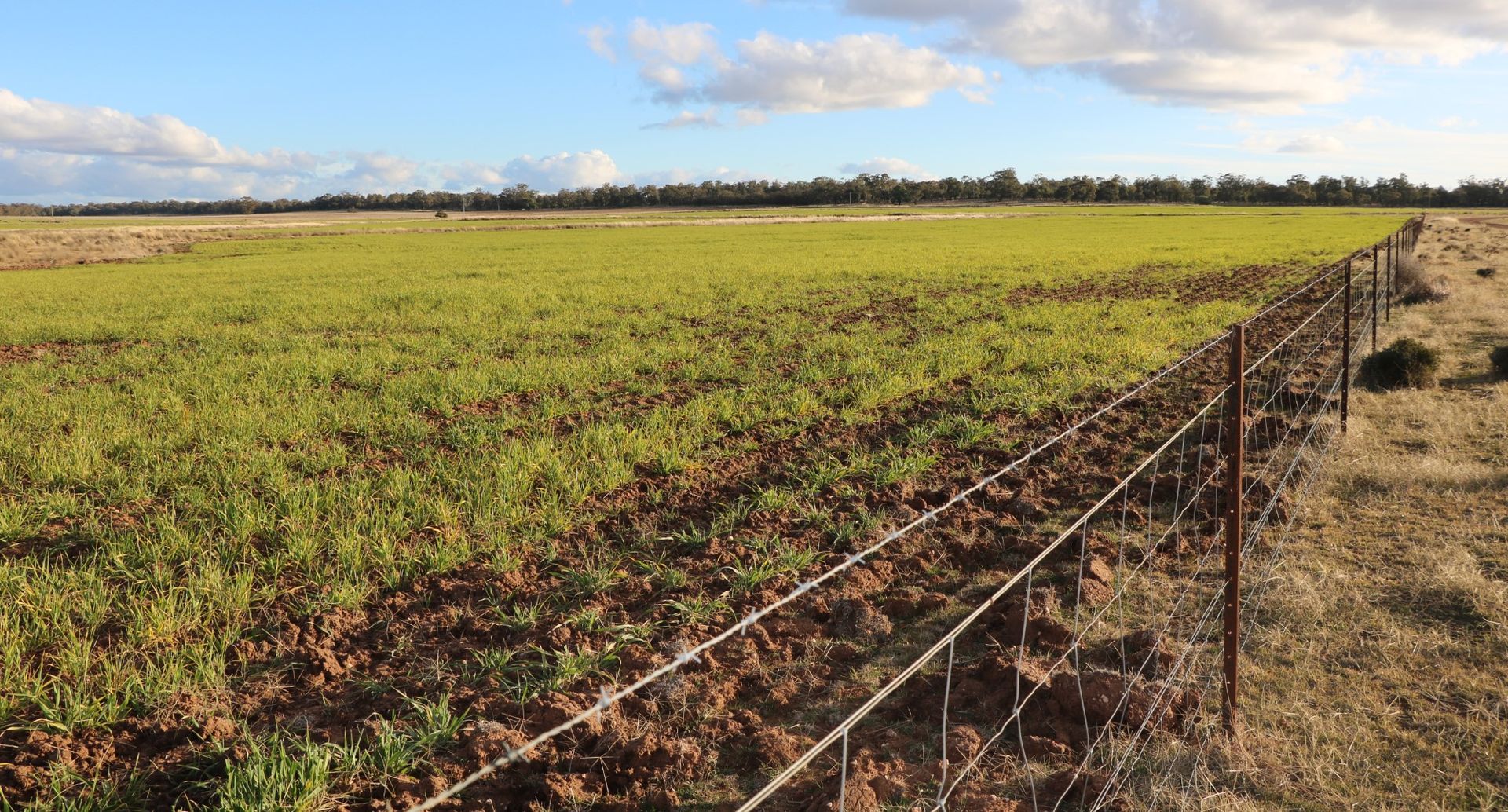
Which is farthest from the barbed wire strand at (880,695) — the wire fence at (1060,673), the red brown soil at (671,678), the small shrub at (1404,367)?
the small shrub at (1404,367)

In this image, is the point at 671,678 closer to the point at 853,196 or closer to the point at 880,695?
the point at 880,695

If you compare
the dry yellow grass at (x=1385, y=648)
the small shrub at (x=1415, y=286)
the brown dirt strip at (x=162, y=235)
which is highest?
the brown dirt strip at (x=162, y=235)

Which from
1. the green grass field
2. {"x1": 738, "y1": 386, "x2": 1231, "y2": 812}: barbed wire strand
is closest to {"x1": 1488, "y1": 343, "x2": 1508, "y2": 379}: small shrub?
the green grass field

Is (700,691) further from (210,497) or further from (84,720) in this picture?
(210,497)

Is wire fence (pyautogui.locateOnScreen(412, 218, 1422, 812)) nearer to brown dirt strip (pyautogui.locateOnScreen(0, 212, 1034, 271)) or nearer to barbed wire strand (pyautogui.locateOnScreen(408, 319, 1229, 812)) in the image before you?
barbed wire strand (pyautogui.locateOnScreen(408, 319, 1229, 812))

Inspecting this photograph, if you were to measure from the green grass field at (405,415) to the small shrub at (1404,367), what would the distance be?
2430mm

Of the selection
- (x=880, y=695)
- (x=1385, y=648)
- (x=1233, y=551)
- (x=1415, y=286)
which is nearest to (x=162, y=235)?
(x=1415, y=286)

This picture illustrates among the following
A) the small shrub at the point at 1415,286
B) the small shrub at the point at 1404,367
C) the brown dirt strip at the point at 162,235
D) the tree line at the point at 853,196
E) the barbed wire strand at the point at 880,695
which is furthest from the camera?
the tree line at the point at 853,196

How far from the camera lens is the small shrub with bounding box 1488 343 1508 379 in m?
9.78

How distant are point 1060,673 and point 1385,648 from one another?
68.5 inches

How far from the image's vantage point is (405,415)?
28.9ft

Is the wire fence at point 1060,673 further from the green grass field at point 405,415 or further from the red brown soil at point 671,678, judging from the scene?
the green grass field at point 405,415

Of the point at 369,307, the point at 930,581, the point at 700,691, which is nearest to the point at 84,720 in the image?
the point at 700,691

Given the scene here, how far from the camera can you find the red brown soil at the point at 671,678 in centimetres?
340
